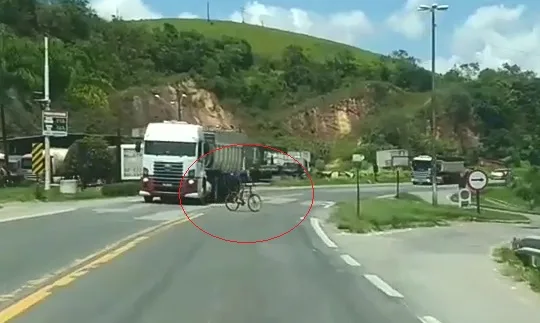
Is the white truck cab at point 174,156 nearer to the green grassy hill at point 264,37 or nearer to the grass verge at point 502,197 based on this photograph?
the grass verge at point 502,197

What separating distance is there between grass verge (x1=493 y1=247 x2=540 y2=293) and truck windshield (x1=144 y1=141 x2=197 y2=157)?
21413mm

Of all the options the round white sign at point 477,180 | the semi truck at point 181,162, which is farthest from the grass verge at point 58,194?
the round white sign at point 477,180

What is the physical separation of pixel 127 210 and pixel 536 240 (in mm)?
20816

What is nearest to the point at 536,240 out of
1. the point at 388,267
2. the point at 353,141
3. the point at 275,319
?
the point at 388,267

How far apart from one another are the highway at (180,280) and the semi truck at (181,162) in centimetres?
1464

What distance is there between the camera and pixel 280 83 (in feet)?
455

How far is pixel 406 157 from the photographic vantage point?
361 feet

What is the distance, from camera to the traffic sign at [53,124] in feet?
163

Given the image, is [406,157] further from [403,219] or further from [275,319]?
[275,319]

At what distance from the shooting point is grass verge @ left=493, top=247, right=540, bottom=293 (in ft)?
45.7

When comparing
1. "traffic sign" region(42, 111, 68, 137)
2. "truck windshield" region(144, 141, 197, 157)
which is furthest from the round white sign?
"traffic sign" region(42, 111, 68, 137)

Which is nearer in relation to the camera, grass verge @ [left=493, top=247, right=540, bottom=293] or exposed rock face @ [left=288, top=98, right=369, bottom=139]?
grass verge @ [left=493, top=247, right=540, bottom=293]

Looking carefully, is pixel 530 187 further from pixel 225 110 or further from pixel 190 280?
pixel 225 110

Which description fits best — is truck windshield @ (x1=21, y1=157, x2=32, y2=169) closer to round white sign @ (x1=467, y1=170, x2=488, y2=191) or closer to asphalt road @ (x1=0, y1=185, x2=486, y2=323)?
round white sign @ (x1=467, y1=170, x2=488, y2=191)
